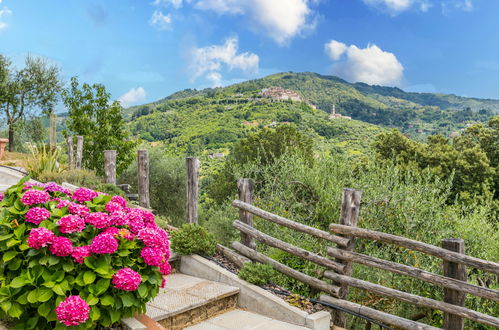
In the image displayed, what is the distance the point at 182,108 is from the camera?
54594 millimetres

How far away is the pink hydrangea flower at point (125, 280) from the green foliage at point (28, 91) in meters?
23.2

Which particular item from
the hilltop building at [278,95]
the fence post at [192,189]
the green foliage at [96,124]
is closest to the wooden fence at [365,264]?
the fence post at [192,189]

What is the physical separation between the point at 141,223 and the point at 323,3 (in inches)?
3206

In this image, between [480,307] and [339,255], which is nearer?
[339,255]

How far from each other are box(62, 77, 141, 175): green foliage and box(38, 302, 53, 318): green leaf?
14.2m

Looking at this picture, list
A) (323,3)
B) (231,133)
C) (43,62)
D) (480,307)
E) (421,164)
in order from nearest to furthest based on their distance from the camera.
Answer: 1. (480,307)
2. (421,164)
3. (43,62)
4. (231,133)
5. (323,3)

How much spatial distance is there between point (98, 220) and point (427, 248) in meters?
3.18

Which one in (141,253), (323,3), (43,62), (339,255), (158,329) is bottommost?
(158,329)

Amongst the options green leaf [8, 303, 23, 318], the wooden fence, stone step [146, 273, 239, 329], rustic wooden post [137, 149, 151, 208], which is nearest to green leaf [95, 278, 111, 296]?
green leaf [8, 303, 23, 318]

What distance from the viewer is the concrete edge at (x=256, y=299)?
4.36m

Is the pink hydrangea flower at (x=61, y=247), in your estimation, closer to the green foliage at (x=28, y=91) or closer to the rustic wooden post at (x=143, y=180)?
the rustic wooden post at (x=143, y=180)

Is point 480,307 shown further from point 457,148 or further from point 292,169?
point 457,148

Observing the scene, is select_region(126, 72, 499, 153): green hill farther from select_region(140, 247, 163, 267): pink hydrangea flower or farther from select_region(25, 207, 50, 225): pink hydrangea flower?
select_region(25, 207, 50, 225): pink hydrangea flower

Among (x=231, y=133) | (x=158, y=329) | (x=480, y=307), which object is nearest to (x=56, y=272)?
(x=158, y=329)
